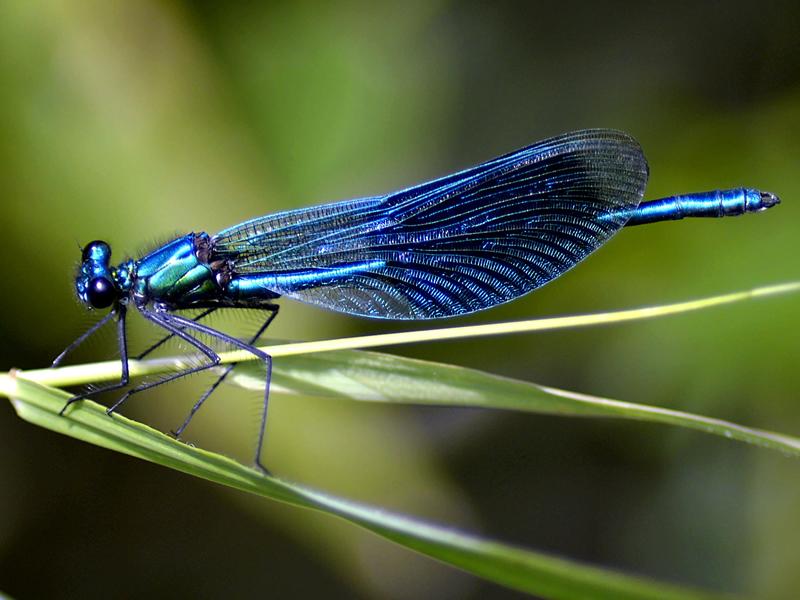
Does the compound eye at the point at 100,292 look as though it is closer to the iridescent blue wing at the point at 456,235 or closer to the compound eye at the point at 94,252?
the compound eye at the point at 94,252

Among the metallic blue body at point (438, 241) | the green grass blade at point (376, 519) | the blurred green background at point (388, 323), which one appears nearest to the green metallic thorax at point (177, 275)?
the metallic blue body at point (438, 241)

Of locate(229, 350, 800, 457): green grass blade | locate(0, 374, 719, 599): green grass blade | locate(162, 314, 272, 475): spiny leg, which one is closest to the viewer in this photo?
locate(0, 374, 719, 599): green grass blade

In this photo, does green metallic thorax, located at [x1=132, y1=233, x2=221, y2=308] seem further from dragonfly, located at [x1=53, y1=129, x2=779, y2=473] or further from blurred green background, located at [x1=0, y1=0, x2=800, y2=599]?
blurred green background, located at [x1=0, y1=0, x2=800, y2=599]

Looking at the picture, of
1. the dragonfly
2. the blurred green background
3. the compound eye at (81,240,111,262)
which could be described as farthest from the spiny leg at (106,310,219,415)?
the blurred green background

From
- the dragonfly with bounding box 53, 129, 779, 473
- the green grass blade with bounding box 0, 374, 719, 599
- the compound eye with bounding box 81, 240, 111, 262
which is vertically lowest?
the green grass blade with bounding box 0, 374, 719, 599

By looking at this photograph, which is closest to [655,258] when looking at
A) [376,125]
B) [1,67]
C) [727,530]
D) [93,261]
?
[727,530]

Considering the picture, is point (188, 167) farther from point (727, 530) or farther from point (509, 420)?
point (727, 530)

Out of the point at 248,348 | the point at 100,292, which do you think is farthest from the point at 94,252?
the point at 248,348
